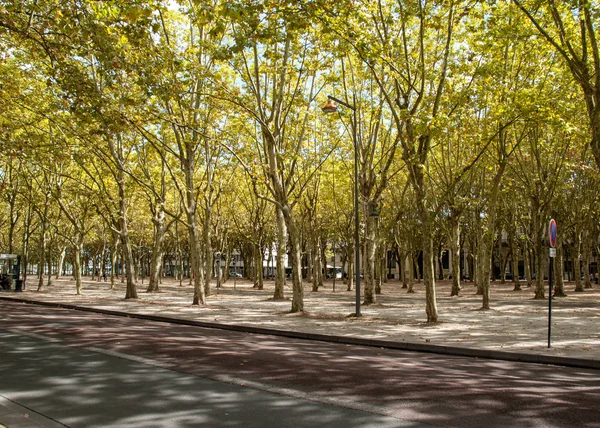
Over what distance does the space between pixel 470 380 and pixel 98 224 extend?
51.0 meters

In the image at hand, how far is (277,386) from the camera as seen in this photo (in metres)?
7.18

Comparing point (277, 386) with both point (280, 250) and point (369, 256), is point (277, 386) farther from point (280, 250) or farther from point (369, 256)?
point (280, 250)

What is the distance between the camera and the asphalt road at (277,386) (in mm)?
5688

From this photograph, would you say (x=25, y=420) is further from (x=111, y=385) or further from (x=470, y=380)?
(x=470, y=380)

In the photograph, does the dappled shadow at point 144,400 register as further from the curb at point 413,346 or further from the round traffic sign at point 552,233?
the round traffic sign at point 552,233

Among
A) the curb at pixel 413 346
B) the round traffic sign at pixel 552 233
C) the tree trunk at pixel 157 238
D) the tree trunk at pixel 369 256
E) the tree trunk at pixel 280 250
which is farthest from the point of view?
the tree trunk at pixel 157 238

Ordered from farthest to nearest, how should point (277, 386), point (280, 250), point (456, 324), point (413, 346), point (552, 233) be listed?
point (280, 250), point (456, 324), point (413, 346), point (552, 233), point (277, 386)

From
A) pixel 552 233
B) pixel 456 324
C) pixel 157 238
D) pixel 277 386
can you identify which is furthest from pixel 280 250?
pixel 277 386

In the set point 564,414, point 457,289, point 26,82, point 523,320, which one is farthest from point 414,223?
point 564,414

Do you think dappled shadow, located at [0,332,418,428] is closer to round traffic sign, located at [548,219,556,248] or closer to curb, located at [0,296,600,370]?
curb, located at [0,296,600,370]

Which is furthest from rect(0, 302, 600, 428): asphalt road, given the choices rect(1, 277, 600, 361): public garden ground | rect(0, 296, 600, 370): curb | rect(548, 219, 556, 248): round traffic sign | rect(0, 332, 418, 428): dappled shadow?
rect(548, 219, 556, 248): round traffic sign

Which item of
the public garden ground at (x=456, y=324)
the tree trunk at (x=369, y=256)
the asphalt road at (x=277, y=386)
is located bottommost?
the public garden ground at (x=456, y=324)

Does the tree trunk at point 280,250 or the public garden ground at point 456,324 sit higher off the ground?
the tree trunk at point 280,250

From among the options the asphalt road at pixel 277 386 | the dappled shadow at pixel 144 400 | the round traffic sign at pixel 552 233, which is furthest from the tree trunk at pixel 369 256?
the dappled shadow at pixel 144 400
